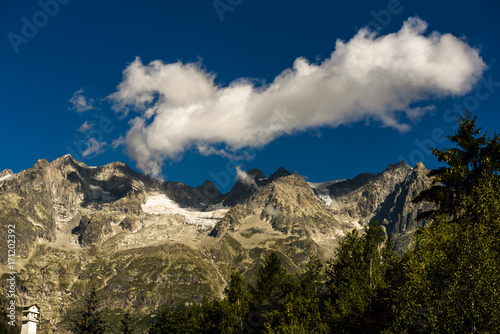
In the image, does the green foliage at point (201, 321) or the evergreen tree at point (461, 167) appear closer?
the evergreen tree at point (461, 167)

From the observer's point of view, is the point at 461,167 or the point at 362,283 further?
Answer: the point at 362,283

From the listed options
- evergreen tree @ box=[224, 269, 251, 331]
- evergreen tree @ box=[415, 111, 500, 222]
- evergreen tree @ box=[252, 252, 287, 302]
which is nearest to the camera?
evergreen tree @ box=[415, 111, 500, 222]

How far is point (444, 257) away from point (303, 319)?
21301 millimetres

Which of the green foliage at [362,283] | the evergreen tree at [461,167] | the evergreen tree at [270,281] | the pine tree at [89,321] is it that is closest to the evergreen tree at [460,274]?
the evergreen tree at [461,167]

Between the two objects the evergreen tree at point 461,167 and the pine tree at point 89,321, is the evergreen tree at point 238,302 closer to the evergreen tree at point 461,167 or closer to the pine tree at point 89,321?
the pine tree at point 89,321

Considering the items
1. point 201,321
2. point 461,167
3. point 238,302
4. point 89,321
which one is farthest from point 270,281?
point 461,167

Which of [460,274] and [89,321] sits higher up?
[89,321]

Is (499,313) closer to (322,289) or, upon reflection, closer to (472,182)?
(472,182)

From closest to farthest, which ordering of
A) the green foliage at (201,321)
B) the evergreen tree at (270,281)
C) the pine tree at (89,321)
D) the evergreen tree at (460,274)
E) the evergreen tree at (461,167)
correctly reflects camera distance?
the evergreen tree at (460,274) → the evergreen tree at (461,167) → the green foliage at (201,321) → the pine tree at (89,321) → the evergreen tree at (270,281)

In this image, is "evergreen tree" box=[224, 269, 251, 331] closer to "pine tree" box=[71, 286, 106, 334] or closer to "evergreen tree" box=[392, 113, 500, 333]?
"pine tree" box=[71, 286, 106, 334]

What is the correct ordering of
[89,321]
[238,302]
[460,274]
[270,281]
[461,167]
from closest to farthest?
[460,274], [461,167], [238,302], [89,321], [270,281]

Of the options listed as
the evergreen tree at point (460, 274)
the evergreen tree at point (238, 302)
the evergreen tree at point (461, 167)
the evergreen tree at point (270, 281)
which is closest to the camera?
the evergreen tree at point (460, 274)

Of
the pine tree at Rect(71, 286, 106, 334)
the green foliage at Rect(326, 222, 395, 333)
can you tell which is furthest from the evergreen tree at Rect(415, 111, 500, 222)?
the pine tree at Rect(71, 286, 106, 334)

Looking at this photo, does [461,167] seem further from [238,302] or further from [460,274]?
[238,302]
